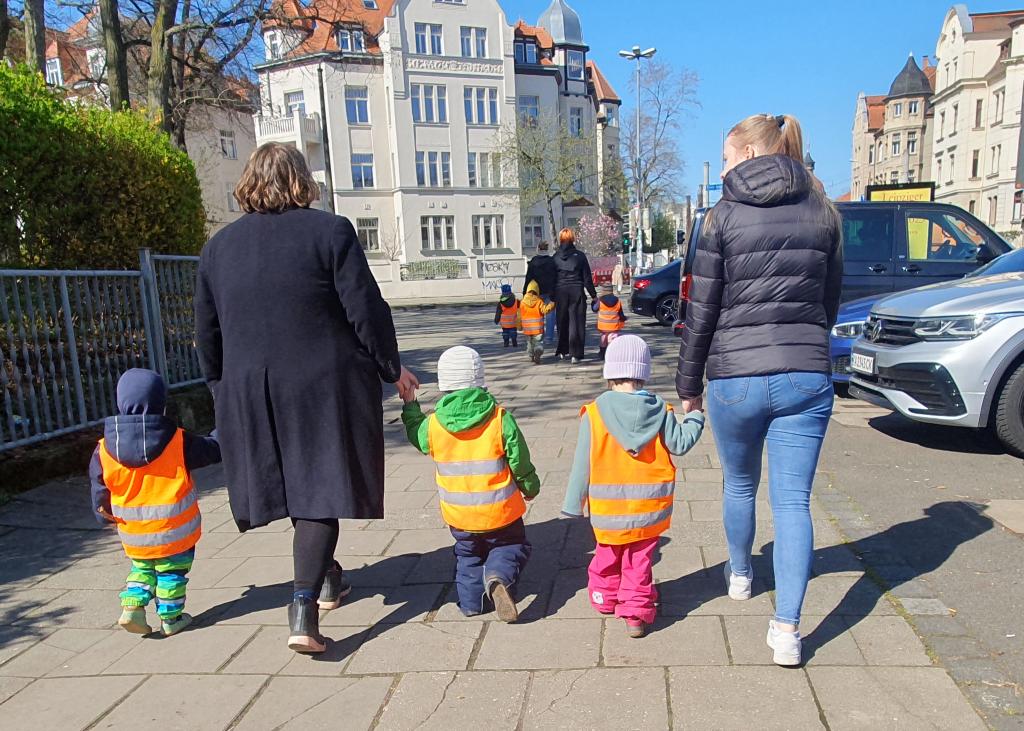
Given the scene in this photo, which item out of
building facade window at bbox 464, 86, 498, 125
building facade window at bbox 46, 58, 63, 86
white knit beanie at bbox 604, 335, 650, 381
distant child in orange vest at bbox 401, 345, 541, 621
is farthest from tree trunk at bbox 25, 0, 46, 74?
building facade window at bbox 464, 86, 498, 125

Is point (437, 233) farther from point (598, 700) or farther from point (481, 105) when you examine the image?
point (598, 700)

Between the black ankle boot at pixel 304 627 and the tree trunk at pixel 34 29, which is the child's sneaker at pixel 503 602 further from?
the tree trunk at pixel 34 29

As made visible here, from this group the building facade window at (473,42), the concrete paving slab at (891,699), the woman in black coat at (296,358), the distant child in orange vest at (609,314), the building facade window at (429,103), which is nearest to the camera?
the concrete paving slab at (891,699)

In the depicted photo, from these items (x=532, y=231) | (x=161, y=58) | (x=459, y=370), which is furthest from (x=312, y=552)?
(x=532, y=231)

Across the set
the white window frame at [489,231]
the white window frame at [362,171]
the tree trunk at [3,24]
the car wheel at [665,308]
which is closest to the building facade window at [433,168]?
the white window frame at [362,171]

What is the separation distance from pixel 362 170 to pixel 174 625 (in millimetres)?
40643

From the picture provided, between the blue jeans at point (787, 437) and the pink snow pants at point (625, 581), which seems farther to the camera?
the pink snow pants at point (625, 581)

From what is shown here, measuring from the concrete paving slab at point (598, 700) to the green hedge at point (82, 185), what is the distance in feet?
17.2

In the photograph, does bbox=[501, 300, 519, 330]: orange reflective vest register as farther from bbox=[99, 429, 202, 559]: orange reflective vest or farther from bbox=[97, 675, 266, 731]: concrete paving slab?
bbox=[97, 675, 266, 731]: concrete paving slab

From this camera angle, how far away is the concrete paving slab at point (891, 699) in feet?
7.39

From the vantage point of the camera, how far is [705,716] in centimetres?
232

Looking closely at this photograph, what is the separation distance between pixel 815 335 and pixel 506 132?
3976 centimetres

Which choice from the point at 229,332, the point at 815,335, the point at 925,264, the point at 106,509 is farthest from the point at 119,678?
the point at 925,264

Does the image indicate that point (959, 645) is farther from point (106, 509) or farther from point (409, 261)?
point (409, 261)
